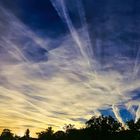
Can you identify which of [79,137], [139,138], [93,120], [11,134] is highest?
[11,134]

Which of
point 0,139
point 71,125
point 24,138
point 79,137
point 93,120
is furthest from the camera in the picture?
point 0,139

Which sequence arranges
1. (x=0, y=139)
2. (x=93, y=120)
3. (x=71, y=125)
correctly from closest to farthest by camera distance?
(x=93, y=120)
(x=71, y=125)
(x=0, y=139)

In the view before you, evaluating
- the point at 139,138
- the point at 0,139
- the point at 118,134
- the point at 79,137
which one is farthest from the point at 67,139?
the point at 0,139

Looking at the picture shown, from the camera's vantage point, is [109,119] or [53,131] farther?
[53,131]

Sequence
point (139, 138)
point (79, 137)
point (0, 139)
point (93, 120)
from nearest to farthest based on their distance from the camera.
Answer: point (139, 138) < point (79, 137) < point (93, 120) < point (0, 139)

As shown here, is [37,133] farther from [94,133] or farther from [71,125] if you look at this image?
[94,133]

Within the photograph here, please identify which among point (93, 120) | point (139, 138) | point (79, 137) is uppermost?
point (93, 120)

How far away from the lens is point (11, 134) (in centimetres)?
19888

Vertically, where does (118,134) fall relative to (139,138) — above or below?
above

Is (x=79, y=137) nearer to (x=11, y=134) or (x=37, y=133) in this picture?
(x=37, y=133)

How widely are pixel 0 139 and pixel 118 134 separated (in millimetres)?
106102

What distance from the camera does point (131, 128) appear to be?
116m

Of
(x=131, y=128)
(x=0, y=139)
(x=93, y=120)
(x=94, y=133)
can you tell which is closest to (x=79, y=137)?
(x=94, y=133)

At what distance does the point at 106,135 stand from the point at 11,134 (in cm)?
10423
